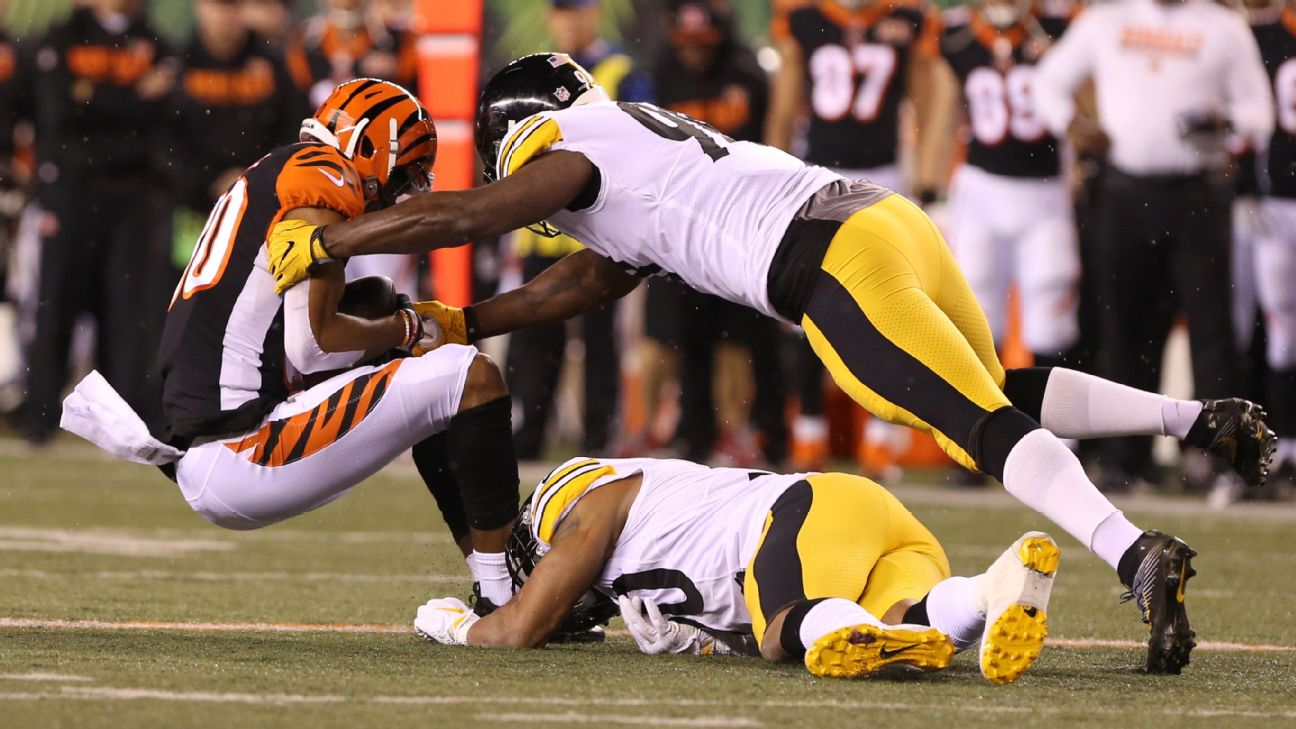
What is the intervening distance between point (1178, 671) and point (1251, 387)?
19.5 ft

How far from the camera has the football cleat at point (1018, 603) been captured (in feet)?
12.5

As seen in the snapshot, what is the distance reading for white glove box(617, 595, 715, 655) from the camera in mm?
4492

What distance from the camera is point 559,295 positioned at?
203 inches

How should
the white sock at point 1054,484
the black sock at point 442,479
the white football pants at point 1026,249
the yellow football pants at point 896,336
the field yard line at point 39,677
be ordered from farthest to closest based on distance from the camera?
the white football pants at point 1026,249 < the black sock at point 442,479 < the yellow football pants at point 896,336 < the white sock at point 1054,484 < the field yard line at point 39,677

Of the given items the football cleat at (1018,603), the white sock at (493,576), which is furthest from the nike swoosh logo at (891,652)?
the white sock at (493,576)

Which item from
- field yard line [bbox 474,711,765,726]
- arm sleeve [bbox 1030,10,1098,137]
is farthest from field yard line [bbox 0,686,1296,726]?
arm sleeve [bbox 1030,10,1098,137]

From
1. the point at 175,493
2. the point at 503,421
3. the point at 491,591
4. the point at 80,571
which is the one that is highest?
the point at 503,421

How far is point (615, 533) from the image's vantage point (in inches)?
177

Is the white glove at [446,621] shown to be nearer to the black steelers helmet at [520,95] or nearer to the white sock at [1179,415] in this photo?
the black steelers helmet at [520,95]

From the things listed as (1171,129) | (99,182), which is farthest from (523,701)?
(99,182)

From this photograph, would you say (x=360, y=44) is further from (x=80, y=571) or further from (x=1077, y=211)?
(x=80, y=571)

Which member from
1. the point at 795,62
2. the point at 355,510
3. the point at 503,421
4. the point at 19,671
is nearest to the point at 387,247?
the point at 503,421

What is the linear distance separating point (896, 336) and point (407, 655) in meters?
1.23

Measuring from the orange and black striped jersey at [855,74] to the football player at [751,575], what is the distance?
17.6 ft
